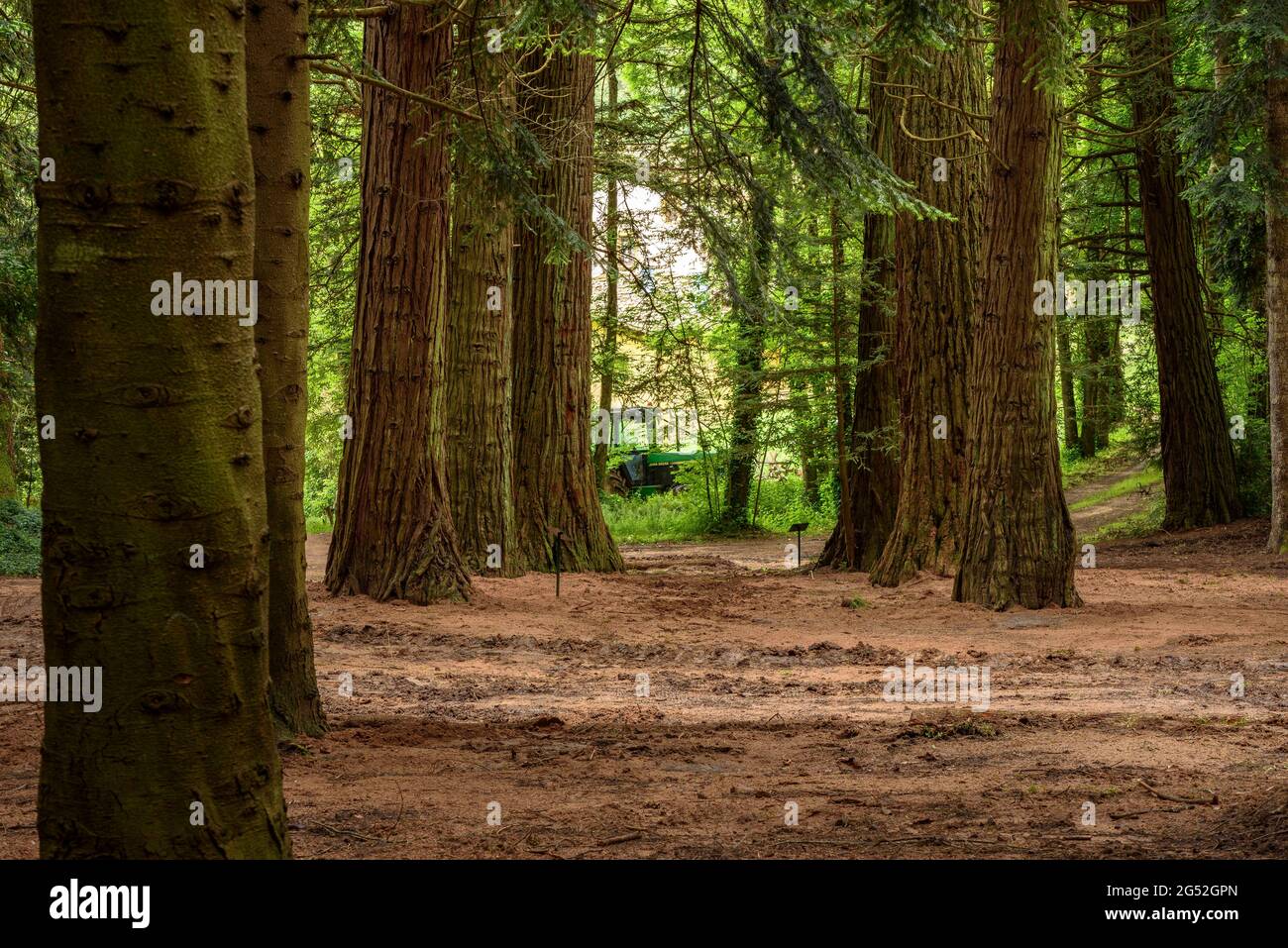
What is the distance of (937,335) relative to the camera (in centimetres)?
1408

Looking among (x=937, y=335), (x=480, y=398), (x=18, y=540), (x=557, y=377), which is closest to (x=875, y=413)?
(x=937, y=335)

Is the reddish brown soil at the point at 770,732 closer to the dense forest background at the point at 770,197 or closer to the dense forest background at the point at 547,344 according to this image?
the dense forest background at the point at 547,344

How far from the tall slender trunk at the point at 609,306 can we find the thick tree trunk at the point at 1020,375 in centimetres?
459

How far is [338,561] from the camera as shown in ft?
39.7

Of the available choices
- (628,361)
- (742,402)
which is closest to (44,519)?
(742,402)

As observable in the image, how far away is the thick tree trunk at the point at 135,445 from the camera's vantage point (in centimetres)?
335

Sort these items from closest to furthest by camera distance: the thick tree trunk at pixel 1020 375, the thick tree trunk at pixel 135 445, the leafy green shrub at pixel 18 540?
the thick tree trunk at pixel 135 445 < the thick tree trunk at pixel 1020 375 < the leafy green shrub at pixel 18 540

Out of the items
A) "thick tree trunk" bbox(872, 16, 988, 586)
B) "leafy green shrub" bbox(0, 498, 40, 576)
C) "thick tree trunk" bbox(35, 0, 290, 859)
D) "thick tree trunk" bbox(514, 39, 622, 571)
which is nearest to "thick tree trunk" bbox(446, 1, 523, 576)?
"thick tree trunk" bbox(514, 39, 622, 571)

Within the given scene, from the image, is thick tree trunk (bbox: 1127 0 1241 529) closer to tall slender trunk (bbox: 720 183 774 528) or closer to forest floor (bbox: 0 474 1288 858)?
tall slender trunk (bbox: 720 183 774 528)

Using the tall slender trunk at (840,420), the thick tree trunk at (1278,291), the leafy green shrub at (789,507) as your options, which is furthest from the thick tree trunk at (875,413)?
the leafy green shrub at (789,507)

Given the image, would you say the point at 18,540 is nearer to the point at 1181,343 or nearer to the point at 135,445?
the point at 135,445

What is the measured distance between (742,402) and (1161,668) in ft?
44.2

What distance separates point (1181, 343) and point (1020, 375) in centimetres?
1001

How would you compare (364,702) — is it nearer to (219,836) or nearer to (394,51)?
(219,836)
